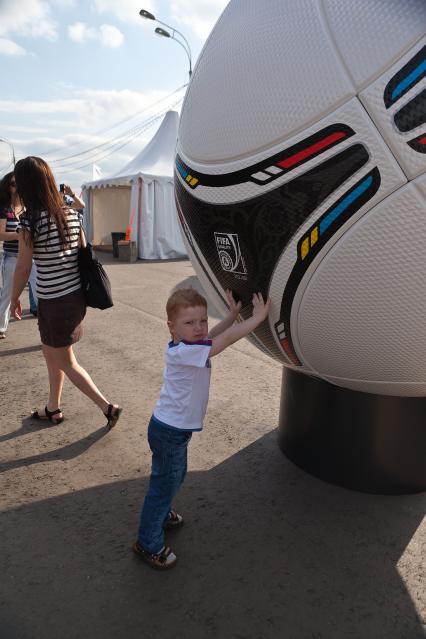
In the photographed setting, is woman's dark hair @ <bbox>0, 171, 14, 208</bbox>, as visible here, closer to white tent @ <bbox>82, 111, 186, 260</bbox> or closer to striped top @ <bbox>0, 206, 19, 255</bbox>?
striped top @ <bbox>0, 206, 19, 255</bbox>

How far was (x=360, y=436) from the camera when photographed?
246 centimetres

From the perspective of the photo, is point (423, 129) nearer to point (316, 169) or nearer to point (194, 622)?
point (316, 169)

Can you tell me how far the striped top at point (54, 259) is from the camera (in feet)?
9.36

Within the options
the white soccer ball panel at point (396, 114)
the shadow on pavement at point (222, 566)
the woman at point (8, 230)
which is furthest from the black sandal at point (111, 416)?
the white soccer ball panel at point (396, 114)

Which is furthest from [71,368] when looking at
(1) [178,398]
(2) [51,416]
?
(1) [178,398]

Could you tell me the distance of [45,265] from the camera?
2.91 metres

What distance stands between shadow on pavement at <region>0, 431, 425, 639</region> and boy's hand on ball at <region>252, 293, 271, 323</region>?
1.05m

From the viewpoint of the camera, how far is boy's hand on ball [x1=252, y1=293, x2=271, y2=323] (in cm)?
191

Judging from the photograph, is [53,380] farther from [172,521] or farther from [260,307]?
[260,307]

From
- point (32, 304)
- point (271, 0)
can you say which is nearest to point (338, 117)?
point (271, 0)

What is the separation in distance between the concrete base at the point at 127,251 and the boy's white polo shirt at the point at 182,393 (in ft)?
39.4

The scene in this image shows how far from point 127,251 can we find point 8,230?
29.9 feet

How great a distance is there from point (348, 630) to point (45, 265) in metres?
2.36

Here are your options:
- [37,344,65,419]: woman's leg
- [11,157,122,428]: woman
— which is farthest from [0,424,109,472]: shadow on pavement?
[11,157,122,428]: woman
